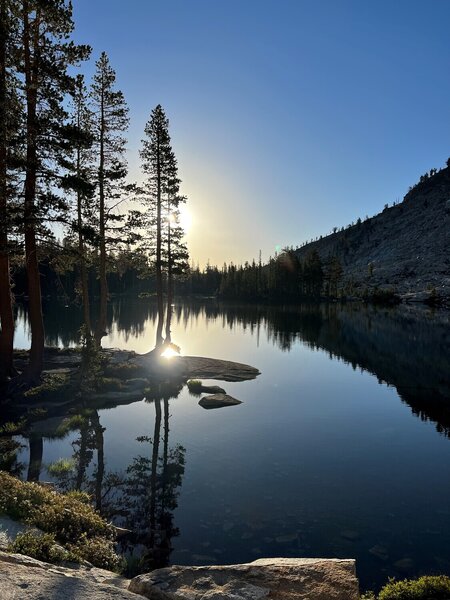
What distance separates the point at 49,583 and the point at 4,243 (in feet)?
57.4

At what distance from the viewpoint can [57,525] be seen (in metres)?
8.02

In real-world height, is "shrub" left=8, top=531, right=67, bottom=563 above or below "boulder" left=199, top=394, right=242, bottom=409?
above

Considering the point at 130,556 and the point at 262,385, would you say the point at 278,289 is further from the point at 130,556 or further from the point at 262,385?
the point at 130,556

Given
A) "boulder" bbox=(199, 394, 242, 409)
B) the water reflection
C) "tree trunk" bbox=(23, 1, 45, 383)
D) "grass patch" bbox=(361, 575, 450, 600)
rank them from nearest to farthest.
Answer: "grass patch" bbox=(361, 575, 450, 600) → "tree trunk" bbox=(23, 1, 45, 383) → "boulder" bbox=(199, 394, 242, 409) → the water reflection

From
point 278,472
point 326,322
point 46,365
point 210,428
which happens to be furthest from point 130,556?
point 326,322

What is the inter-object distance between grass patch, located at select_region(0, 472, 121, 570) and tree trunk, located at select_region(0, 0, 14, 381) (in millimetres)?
12981

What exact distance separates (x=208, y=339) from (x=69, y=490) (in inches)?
1638

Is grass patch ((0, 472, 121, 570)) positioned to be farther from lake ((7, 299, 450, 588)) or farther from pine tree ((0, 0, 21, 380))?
pine tree ((0, 0, 21, 380))

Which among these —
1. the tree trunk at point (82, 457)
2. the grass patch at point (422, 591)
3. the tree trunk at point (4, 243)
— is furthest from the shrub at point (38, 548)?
the tree trunk at point (4, 243)

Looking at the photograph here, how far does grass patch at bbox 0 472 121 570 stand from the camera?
6.93m

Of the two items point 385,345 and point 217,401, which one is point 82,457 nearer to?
point 217,401

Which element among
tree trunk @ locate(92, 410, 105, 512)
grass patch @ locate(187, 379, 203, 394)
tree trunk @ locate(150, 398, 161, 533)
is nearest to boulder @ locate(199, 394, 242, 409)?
tree trunk @ locate(150, 398, 161, 533)

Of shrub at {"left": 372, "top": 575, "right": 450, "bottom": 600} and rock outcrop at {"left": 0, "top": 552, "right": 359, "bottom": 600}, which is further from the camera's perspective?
shrub at {"left": 372, "top": 575, "right": 450, "bottom": 600}

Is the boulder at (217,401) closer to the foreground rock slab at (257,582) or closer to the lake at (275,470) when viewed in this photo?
the lake at (275,470)
